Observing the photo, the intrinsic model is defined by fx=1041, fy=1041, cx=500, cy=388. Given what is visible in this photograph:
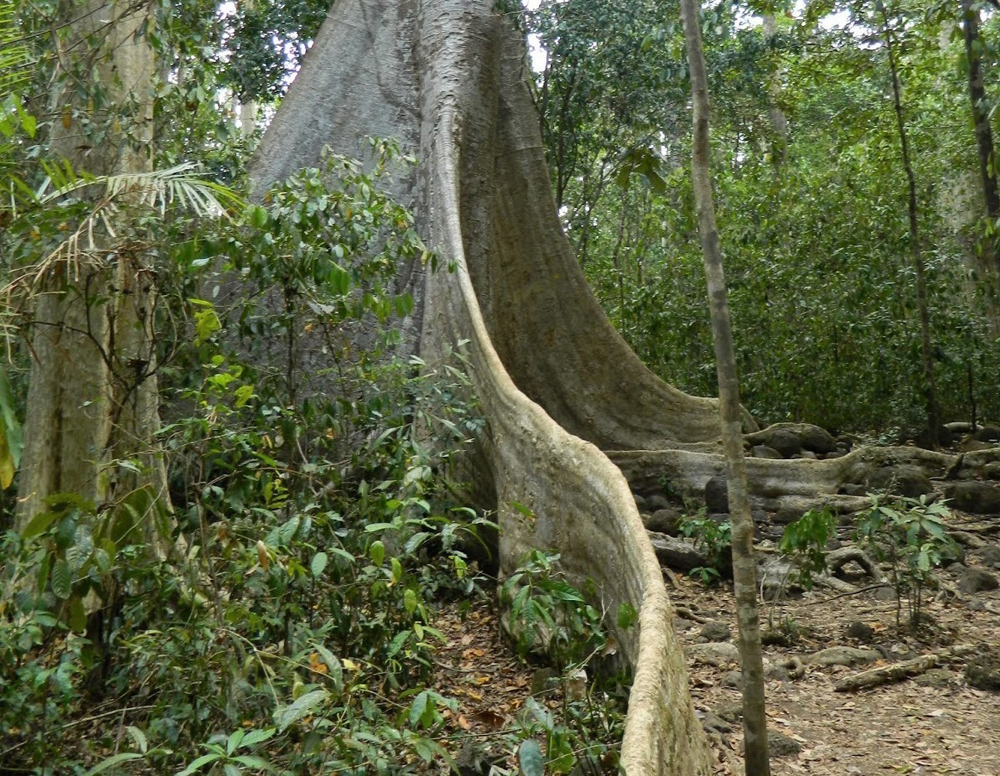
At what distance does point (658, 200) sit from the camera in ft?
41.4

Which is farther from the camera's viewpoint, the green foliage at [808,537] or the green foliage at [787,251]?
the green foliage at [787,251]

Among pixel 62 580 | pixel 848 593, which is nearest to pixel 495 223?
pixel 848 593

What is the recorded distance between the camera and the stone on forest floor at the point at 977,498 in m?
7.82

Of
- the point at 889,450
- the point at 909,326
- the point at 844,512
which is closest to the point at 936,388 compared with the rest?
the point at 909,326

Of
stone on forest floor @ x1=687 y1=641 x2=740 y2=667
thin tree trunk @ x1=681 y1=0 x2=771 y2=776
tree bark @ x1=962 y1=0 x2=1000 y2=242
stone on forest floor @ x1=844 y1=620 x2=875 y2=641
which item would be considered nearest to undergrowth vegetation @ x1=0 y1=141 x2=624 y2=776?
thin tree trunk @ x1=681 y1=0 x2=771 y2=776

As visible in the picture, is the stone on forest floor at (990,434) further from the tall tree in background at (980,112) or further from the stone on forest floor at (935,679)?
the stone on forest floor at (935,679)

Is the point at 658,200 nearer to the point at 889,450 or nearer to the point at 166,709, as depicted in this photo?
the point at 889,450

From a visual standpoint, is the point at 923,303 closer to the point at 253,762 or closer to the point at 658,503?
the point at 658,503

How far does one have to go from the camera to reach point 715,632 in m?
5.50

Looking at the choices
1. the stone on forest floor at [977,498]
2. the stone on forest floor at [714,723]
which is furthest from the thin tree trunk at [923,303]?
the stone on forest floor at [714,723]

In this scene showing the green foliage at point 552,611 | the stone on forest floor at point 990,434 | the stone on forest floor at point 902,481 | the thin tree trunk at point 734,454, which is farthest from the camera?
the stone on forest floor at point 990,434

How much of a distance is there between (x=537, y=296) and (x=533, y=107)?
162 cm

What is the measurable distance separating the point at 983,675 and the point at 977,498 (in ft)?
11.0

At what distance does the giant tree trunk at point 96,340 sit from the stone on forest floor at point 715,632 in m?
2.88
